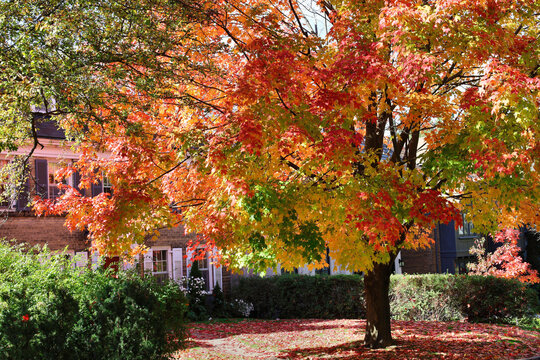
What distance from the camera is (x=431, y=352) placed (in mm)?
10742

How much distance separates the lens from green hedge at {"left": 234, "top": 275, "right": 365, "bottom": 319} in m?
18.4

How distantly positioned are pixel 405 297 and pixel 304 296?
13.6ft

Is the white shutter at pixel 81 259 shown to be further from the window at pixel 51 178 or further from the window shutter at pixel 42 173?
the window shutter at pixel 42 173

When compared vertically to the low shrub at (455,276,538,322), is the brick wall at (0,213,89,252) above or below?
above

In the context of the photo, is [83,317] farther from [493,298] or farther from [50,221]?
[493,298]

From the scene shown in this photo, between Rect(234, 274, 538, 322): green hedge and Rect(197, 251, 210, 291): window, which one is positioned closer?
Rect(234, 274, 538, 322): green hedge

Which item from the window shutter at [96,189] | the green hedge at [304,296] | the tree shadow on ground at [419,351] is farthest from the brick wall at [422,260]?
the tree shadow on ground at [419,351]

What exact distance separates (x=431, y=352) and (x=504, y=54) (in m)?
5.96

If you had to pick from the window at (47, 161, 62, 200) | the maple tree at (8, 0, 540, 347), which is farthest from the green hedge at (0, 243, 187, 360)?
the window at (47, 161, 62, 200)

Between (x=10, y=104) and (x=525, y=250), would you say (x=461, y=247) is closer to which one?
(x=525, y=250)

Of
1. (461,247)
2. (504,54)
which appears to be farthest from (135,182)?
(461,247)

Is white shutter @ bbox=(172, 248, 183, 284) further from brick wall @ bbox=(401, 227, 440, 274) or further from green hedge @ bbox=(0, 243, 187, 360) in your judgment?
brick wall @ bbox=(401, 227, 440, 274)

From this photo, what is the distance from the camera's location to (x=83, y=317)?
7566 mm

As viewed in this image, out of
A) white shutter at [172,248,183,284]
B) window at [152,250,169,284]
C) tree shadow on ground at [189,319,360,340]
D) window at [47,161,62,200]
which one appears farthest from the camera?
white shutter at [172,248,183,284]
